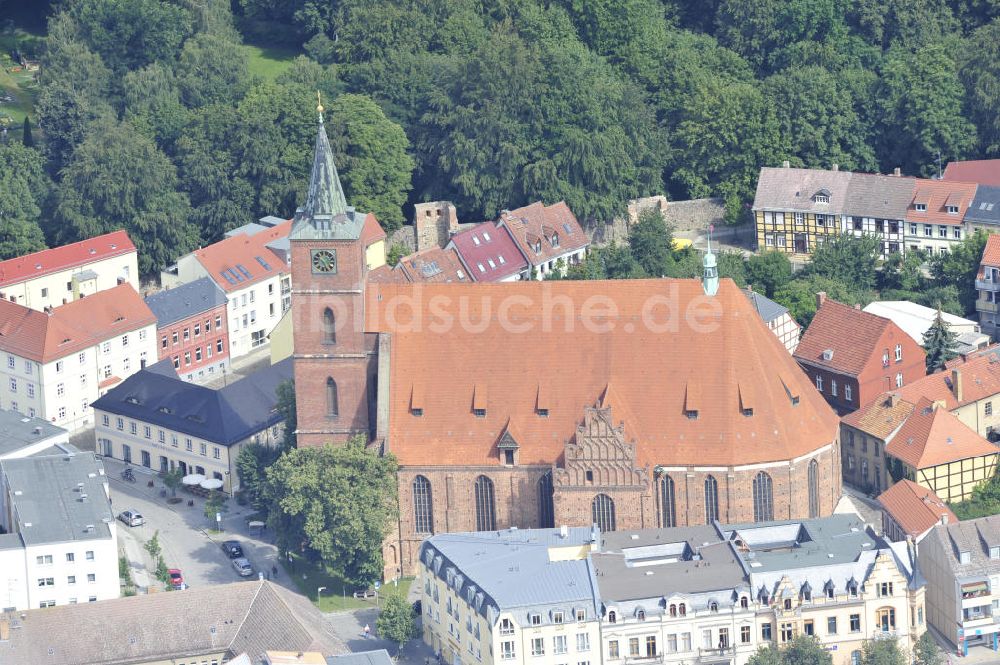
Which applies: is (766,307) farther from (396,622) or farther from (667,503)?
(396,622)

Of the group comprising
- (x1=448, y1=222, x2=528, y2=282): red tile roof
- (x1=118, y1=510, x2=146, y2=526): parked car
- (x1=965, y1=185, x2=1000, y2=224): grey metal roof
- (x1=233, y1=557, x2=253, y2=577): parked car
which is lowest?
(x1=233, y1=557, x2=253, y2=577): parked car

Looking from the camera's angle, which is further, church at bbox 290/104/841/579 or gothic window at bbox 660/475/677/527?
gothic window at bbox 660/475/677/527

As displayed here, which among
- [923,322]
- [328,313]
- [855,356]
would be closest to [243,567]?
[328,313]

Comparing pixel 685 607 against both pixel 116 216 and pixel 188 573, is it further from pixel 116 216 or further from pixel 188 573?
pixel 116 216

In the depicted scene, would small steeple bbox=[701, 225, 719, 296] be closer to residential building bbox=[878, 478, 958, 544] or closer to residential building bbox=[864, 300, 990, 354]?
residential building bbox=[878, 478, 958, 544]

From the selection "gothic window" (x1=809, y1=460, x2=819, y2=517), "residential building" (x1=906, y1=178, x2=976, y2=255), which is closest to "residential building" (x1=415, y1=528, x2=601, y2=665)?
"gothic window" (x1=809, y1=460, x2=819, y2=517)

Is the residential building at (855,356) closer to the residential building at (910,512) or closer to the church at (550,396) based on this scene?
the residential building at (910,512)
